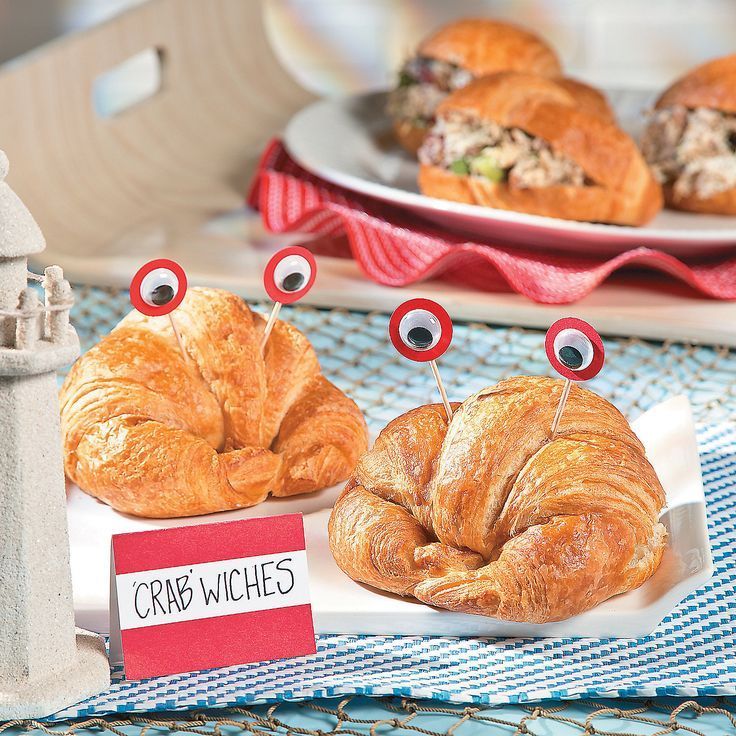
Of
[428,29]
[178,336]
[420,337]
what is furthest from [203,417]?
[428,29]

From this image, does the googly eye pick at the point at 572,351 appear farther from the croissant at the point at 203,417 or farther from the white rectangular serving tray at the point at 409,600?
the croissant at the point at 203,417

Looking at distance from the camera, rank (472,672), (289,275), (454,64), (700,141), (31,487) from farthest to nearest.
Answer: (454,64) < (700,141) < (289,275) < (472,672) < (31,487)

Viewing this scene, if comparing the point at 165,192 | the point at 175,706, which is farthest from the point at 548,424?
the point at 165,192

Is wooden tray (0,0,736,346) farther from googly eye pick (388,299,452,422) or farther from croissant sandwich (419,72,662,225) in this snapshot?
googly eye pick (388,299,452,422)

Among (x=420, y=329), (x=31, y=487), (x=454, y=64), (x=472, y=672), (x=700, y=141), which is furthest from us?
(x=454, y=64)

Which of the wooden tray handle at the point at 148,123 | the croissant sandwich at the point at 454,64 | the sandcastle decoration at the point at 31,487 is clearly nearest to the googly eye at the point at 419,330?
the sandcastle decoration at the point at 31,487

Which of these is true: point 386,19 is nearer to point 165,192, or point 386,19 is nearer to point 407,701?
point 165,192

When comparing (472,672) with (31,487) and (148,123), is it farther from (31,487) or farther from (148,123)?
(148,123)
